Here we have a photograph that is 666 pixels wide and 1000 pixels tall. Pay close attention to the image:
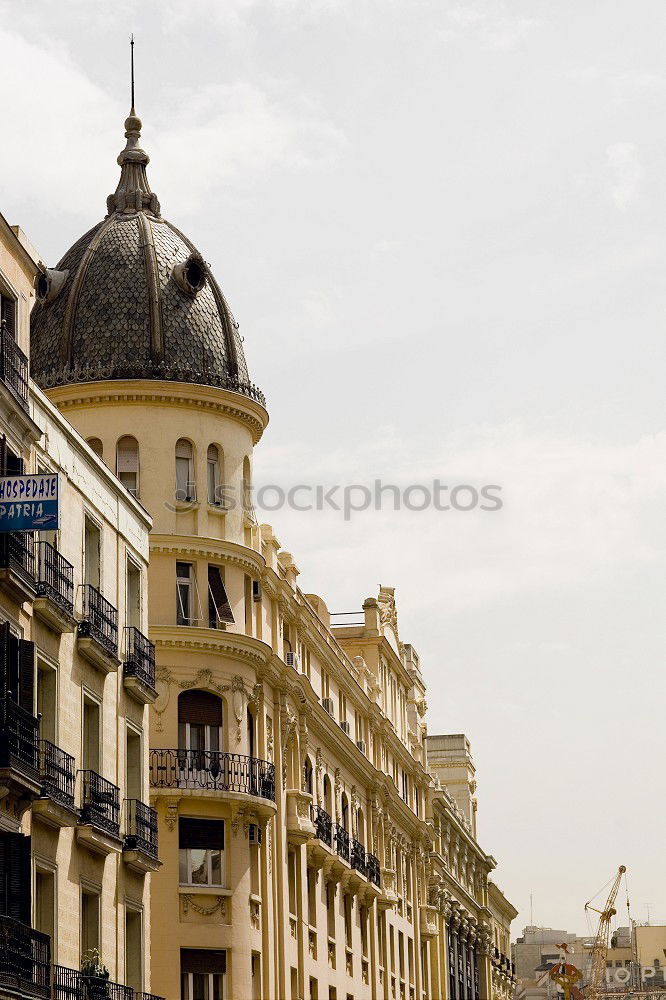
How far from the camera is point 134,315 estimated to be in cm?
5200

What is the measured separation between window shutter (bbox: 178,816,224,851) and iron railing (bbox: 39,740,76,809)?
16.0 meters

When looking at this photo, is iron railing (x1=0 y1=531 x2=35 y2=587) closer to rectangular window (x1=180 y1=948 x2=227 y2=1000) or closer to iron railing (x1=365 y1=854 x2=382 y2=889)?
rectangular window (x1=180 y1=948 x2=227 y2=1000)

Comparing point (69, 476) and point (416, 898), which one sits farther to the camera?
point (416, 898)

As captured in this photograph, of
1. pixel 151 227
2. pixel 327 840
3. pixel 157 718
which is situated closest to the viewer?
pixel 157 718

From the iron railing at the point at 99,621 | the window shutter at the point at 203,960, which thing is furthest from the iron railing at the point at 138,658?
the window shutter at the point at 203,960

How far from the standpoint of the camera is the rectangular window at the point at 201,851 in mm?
49719

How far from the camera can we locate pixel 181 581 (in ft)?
170

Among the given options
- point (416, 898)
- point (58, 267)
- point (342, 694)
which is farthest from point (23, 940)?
point (416, 898)

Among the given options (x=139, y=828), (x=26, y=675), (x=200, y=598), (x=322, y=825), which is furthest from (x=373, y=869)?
(x=26, y=675)

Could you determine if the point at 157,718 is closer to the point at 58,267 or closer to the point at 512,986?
the point at 58,267

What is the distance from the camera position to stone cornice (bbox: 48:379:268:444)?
5159cm

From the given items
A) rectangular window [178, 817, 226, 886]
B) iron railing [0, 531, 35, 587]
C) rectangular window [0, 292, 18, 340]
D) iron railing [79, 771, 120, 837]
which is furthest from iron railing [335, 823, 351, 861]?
rectangular window [0, 292, 18, 340]

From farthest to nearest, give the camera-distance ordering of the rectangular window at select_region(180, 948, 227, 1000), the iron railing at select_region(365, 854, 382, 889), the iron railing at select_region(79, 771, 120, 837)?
the iron railing at select_region(365, 854, 382, 889) < the rectangular window at select_region(180, 948, 227, 1000) < the iron railing at select_region(79, 771, 120, 837)

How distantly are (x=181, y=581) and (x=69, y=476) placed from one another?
52.0 ft
